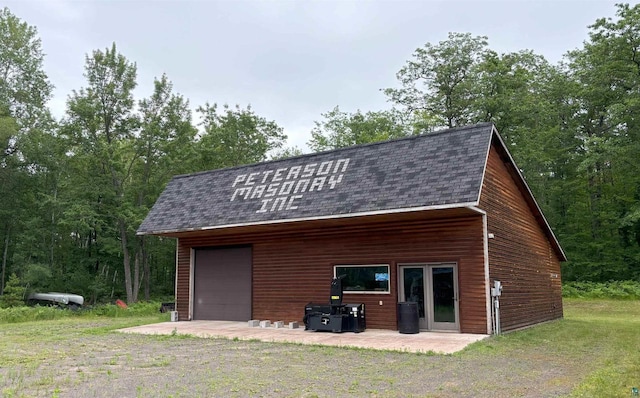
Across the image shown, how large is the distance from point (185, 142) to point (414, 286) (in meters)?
18.4

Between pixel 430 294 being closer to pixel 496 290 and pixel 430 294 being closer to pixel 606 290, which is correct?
pixel 496 290

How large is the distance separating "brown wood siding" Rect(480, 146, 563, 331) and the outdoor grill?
323 centimetres

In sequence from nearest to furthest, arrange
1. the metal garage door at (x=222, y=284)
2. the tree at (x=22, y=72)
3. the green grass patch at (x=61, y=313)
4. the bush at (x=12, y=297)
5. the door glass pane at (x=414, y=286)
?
the door glass pane at (x=414, y=286), the metal garage door at (x=222, y=284), the green grass patch at (x=61, y=313), the bush at (x=12, y=297), the tree at (x=22, y=72)

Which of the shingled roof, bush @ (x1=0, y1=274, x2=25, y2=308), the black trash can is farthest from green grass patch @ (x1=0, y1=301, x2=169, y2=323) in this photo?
the black trash can

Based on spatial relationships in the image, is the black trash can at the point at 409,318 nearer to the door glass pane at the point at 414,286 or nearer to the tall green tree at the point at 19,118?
the door glass pane at the point at 414,286

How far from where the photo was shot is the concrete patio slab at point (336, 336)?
9375mm

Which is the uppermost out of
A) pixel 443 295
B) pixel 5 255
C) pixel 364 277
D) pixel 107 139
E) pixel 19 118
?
pixel 19 118

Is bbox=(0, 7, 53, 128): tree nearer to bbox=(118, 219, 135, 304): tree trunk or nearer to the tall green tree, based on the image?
the tall green tree

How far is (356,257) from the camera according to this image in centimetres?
1253

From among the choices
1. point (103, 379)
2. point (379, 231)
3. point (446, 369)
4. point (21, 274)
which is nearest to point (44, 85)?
point (21, 274)

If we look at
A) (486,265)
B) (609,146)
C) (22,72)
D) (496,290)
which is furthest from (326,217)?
(22,72)

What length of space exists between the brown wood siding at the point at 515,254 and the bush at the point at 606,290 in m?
7.13

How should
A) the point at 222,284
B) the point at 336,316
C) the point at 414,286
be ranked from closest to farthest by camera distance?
1. the point at 336,316
2. the point at 414,286
3. the point at 222,284

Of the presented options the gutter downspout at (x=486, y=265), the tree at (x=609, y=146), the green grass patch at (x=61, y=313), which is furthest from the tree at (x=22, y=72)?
the tree at (x=609, y=146)
